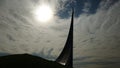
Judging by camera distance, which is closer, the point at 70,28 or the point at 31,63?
the point at 31,63

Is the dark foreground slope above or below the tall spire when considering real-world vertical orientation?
below

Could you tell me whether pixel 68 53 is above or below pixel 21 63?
above

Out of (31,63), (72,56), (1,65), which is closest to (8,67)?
(1,65)

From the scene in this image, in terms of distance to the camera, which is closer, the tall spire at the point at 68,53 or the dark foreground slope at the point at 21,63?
the dark foreground slope at the point at 21,63

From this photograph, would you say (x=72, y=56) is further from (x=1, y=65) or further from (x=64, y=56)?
(x=1, y=65)

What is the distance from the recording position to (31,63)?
5125cm

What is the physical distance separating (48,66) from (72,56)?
29.6 m

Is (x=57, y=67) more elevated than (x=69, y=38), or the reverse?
(x=69, y=38)

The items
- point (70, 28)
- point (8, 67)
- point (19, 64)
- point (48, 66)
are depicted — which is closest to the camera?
point (8, 67)

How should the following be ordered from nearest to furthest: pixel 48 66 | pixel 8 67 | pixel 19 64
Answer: pixel 8 67, pixel 19 64, pixel 48 66

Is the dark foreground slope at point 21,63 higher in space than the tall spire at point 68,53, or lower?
lower

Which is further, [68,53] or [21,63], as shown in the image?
[68,53]

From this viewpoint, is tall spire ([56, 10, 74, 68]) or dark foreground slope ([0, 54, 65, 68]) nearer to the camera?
dark foreground slope ([0, 54, 65, 68])

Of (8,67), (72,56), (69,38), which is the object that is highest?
(69,38)
